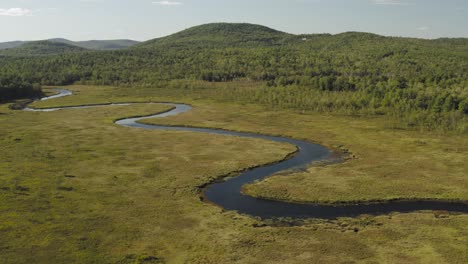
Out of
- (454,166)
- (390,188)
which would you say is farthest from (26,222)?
(454,166)

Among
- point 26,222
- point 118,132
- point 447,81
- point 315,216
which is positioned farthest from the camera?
point 447,81

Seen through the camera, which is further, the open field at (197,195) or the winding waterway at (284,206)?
the winding waterway at (284,206)

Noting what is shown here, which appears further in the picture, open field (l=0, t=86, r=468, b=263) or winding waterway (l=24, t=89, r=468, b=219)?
winding waterway (l=24, t=89, r=468, b=219)

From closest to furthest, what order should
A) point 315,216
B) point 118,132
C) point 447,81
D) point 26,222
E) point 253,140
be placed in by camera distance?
1. point 26,222
2. point 315,216
3. point 253,140
4. point 118,132
5. point 447,81

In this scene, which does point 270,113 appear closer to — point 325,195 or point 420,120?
point 420,120

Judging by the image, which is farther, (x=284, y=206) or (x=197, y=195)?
(x=197, y=195)

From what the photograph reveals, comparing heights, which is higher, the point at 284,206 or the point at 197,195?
the point at 284,206

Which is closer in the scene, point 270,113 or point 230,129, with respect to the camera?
point 230,129

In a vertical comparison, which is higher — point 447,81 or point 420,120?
point 447,81
